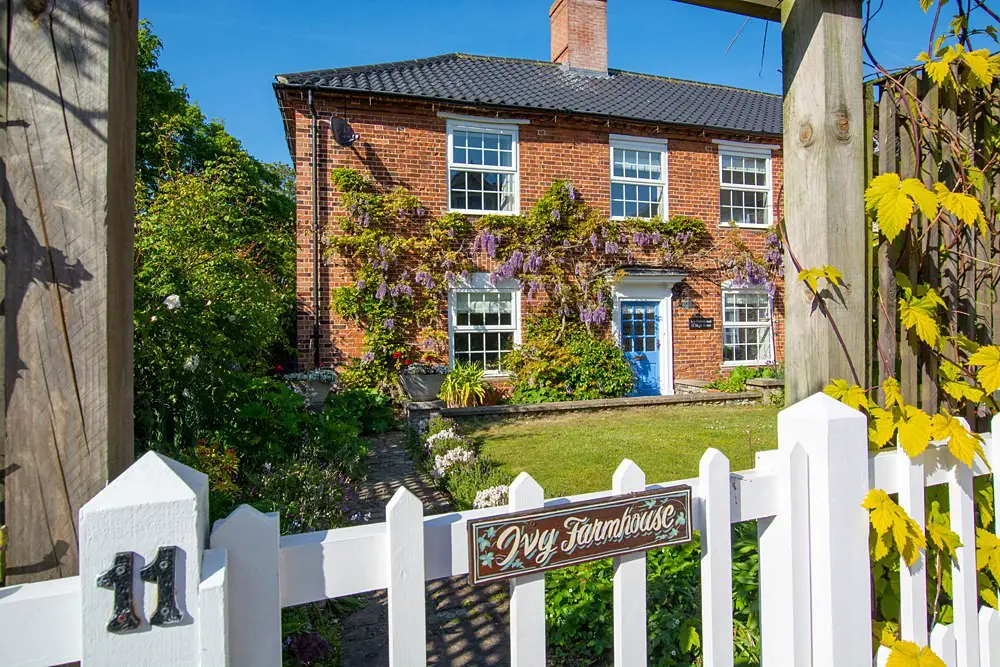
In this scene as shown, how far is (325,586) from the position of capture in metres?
1.10

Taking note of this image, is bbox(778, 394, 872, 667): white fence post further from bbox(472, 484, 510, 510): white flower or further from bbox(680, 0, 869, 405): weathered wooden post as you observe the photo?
bbox(472, 484, 510, 510): white flower

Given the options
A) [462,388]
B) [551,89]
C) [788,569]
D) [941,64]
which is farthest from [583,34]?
[788,569]

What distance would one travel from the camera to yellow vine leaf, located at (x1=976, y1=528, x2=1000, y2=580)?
1.80 m

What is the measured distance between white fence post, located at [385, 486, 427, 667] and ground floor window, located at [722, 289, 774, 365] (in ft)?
39.1

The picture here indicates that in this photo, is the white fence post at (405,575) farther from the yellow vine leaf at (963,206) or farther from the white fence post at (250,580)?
the yellow vine leaf at (963,206)

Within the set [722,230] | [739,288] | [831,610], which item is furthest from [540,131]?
[831,610]

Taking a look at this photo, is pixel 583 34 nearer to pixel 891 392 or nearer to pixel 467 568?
pixel 891 392

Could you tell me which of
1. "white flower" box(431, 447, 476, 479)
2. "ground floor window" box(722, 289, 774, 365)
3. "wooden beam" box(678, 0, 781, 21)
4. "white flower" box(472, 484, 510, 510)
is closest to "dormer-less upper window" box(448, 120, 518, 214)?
"ground floor window" box(722, 289, 774, 365)

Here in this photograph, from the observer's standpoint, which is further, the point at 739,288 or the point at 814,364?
the point at 739,288

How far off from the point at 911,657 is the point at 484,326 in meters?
9.28

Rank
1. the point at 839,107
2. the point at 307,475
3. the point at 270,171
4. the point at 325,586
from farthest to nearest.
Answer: the point at 270,171 → the point at 307,475 → the point at 839,107 → the point at 325,586

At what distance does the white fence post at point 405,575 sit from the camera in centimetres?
111

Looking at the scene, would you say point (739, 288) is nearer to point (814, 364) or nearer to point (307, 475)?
point (307, 475)

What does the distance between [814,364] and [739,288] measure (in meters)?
11.2
